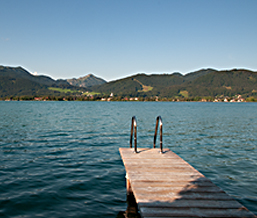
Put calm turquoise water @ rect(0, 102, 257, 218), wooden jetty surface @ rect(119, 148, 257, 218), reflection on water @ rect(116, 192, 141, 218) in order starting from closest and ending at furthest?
1. wooden jetty surface @ rect(119, 148, 257, 218)
2. reflection on water @ rect(116, 192, 141, 218)
3. calm turquoise water @ rect(0, 102, 257, 218)

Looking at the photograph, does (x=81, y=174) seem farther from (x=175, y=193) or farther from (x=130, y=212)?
(x=175, y=193)

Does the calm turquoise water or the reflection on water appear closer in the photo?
the reflection on water

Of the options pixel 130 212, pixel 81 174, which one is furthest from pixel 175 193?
pixel 81 174

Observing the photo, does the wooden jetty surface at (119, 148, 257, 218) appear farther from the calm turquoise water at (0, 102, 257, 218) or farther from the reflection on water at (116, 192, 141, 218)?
the calm turquoise water at (0, 102, 257, 218)

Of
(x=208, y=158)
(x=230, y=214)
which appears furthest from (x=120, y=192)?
(x=208, y=158)

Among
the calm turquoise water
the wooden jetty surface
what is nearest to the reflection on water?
the calm turquoise water

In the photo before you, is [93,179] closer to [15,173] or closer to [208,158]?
[15,173]

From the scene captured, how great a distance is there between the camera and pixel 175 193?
230 inches

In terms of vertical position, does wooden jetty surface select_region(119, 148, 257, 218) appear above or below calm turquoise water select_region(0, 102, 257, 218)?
above

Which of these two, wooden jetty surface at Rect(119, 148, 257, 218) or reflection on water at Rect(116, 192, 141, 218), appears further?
reflection on water at Rect(116, 192, 141, 218)

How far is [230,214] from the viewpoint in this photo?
4801 millimetres

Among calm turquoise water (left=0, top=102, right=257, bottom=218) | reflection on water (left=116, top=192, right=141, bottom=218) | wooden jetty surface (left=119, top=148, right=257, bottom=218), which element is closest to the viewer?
wooden jetty surface (left=119, top=148, right=257, bottom=218)

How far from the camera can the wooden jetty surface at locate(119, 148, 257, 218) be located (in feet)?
16.0

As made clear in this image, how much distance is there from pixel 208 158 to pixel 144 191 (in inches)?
364
